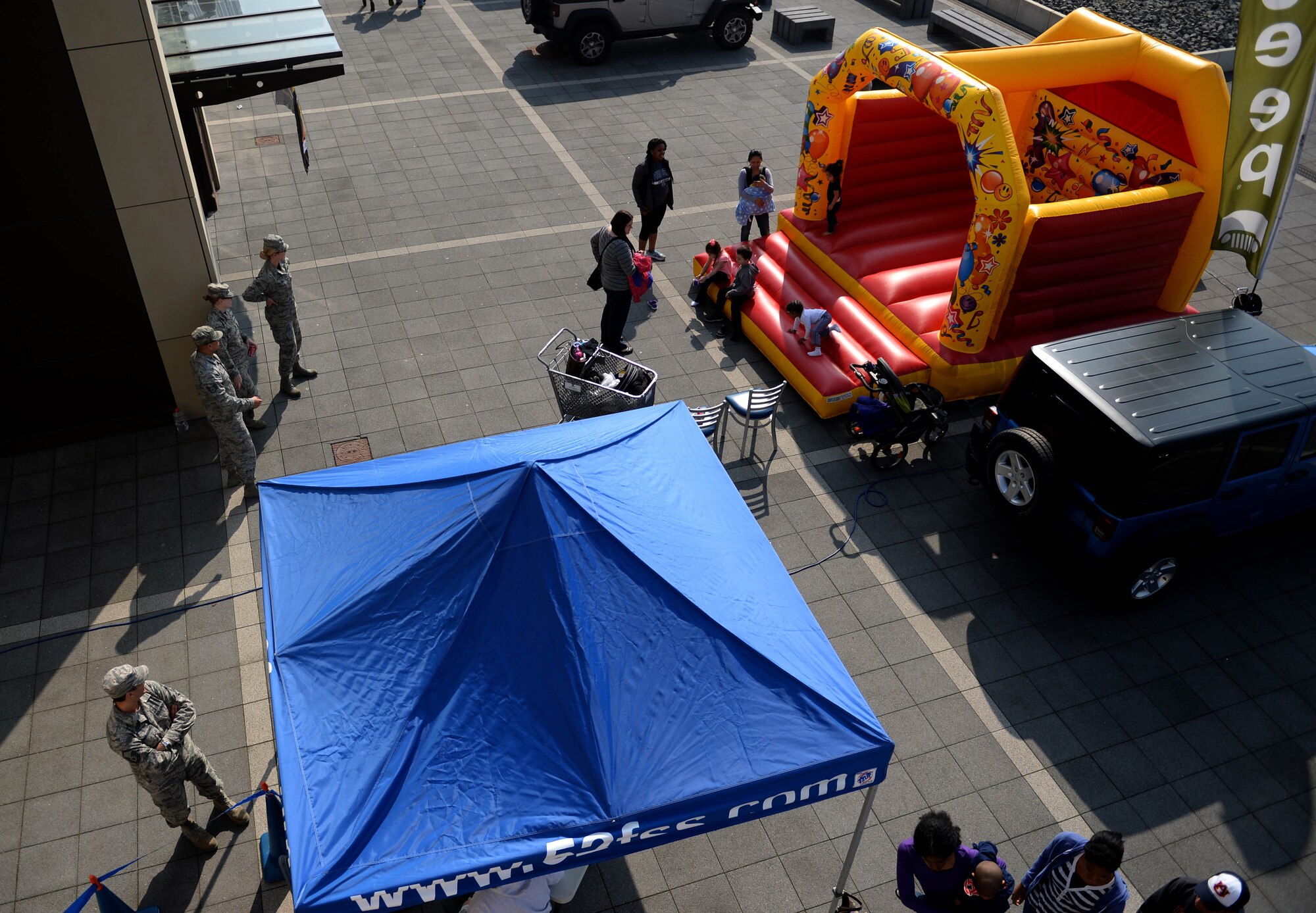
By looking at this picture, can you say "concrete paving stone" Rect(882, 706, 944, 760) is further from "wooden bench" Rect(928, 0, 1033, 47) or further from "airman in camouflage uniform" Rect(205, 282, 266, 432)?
"wooden bench" Rect(928, 0, 1033, 47)

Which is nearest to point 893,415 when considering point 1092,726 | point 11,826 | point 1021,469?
point 1021,469

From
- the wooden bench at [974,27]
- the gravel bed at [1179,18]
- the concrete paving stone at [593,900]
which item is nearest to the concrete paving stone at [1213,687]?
the concrete paving stone at [593,900]

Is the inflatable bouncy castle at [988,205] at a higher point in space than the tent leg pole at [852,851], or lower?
higher

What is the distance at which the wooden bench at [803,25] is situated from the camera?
19.9 metres

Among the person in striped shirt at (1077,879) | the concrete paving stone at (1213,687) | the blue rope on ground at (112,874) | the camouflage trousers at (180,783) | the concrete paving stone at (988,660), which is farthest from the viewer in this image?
the concrete paving stone at (988,660)

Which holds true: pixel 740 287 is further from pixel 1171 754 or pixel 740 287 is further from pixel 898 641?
pixel 1171 754

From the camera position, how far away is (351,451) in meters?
9.88

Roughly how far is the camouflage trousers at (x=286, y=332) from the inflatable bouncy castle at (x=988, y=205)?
5.09 metres

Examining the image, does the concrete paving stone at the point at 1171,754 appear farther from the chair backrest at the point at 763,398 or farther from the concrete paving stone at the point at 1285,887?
the chair backrest at the point at 763,398

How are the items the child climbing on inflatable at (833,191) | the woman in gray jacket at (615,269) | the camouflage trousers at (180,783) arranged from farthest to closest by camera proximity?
the child climbing on inflatable at (833,191)
the woman in gray jacket at (615,269)
the camouflage trousers at (180,783)

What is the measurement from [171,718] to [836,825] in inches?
181

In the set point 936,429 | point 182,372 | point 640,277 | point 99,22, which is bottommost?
point 936,429

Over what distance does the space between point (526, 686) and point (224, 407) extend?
193 inches

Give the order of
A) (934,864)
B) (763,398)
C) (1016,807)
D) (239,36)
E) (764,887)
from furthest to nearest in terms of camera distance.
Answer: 1. (239,36)
2. (763,398)
3. (1016,807)
4. (764,887)
5. (934,864)
